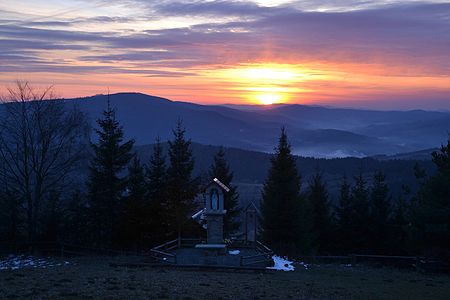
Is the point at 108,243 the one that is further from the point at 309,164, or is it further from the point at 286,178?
the point at 309,164

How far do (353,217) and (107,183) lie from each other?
18.6m

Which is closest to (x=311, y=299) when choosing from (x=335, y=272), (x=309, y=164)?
(x=335, y=272)

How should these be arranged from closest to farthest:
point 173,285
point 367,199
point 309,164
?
point 173,285
point 367,199
point 309,164

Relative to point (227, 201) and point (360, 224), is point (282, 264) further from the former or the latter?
point (360, 224)

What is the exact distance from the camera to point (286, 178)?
125 feet

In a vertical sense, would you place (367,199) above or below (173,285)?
above

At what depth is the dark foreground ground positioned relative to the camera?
1634 cm

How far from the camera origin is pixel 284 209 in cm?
3750

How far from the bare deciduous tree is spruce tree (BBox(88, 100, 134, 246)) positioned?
6.11 ft

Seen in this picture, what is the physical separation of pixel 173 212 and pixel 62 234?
7.05 meters

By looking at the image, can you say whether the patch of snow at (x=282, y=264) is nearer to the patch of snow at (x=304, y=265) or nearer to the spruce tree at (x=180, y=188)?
the patch of snow at (x=304, y=265)

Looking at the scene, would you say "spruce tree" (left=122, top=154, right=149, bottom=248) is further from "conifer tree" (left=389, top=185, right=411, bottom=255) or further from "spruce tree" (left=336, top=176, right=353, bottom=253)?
"conifer tree" (left=389, top=185, right=411, bottom=255)

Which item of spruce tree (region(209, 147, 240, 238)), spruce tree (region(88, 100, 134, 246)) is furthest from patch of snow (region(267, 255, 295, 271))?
spruce tree (region(88, 100, 134, 246))

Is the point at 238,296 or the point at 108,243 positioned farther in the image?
the point at 108,243
